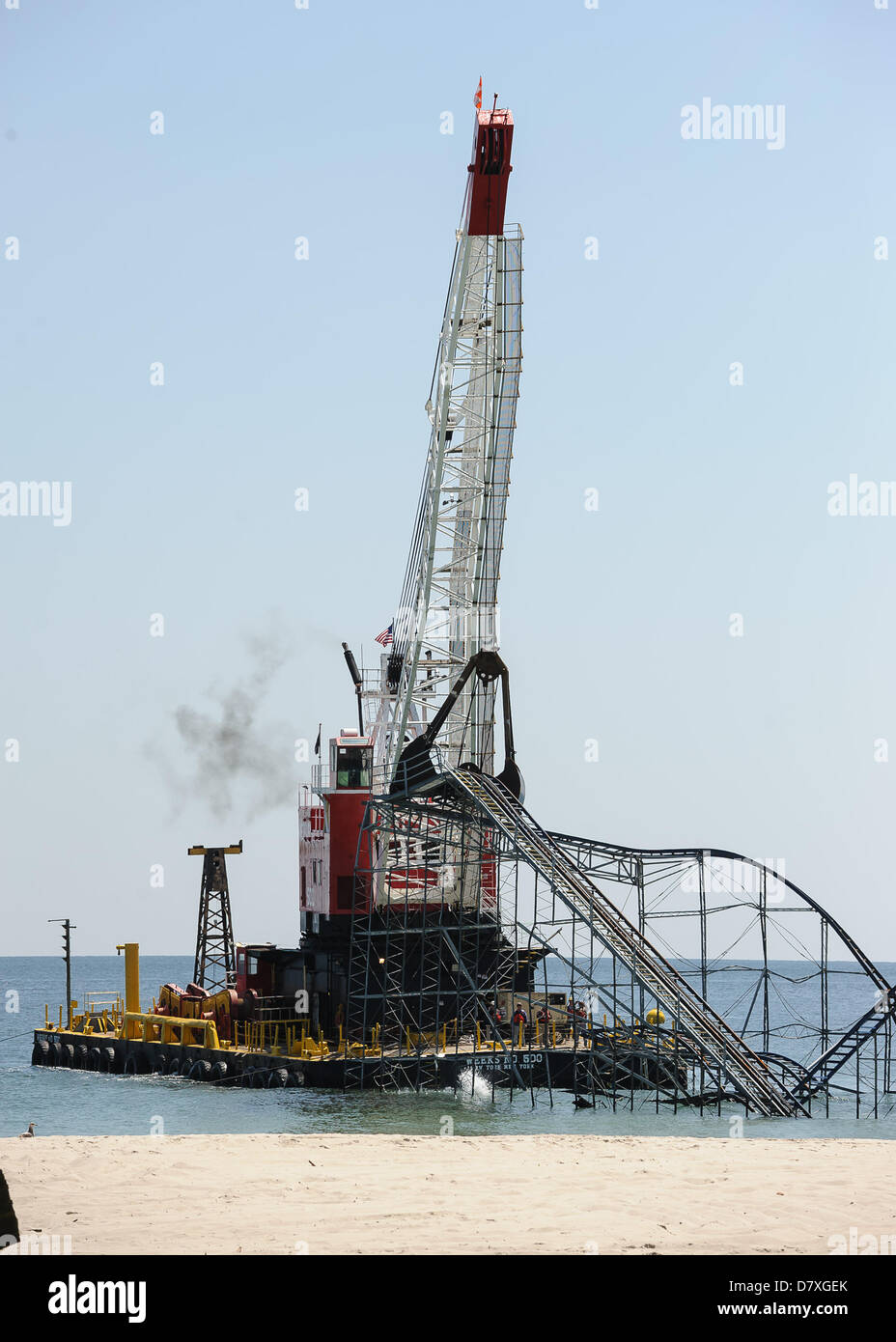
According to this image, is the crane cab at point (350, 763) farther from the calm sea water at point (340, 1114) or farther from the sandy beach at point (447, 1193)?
the sandy beach at point (447, 1193)

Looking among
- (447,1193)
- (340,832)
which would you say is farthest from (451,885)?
(447,1193)

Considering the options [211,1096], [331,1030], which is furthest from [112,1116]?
[331,1030]

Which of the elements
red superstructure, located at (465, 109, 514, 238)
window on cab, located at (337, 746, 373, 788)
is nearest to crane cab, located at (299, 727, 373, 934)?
window on cab, located at (337, 746, 373, 788)

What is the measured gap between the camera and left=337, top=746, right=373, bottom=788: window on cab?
5534 centimetres

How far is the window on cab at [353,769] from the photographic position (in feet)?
182

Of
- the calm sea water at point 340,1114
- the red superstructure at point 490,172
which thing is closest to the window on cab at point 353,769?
the calm sea water at point 340,1114

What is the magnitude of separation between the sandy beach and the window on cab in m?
21.5

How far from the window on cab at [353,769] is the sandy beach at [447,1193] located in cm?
2155

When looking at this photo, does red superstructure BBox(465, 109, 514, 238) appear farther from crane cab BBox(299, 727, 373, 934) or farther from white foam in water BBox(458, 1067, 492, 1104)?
white foam in water BBox(458, 1067, 492, 1104)
